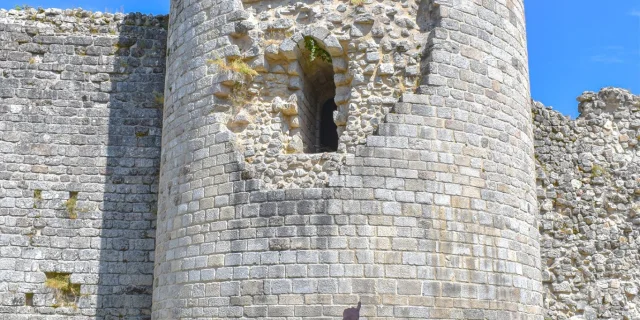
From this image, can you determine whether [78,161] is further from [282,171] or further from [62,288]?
[282,171]

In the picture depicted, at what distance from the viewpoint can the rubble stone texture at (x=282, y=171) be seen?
27.6 feet

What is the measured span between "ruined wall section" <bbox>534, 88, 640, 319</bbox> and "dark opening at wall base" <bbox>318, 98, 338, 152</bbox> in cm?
388

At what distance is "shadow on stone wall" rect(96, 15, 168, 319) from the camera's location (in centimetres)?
1097

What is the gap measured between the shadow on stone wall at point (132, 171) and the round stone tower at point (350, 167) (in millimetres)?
1410

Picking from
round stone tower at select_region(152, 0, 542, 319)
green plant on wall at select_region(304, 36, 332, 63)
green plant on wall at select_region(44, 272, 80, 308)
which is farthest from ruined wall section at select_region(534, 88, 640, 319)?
green plant on wall at select_region(44, 272, 80, 308)

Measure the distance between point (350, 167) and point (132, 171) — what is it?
4.21 meters

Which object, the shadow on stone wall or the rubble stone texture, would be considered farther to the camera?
the shadow on stone wall

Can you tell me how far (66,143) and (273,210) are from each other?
4415 millimetres

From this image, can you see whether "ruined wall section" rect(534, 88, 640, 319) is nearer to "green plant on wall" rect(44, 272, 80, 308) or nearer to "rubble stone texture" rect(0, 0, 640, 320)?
"rubble stone texture" rect(0, 0, 640, 320)

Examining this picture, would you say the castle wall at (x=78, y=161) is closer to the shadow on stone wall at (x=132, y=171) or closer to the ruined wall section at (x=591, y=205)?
the shadow on stone wall at (x=132, y=171)

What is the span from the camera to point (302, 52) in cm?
955

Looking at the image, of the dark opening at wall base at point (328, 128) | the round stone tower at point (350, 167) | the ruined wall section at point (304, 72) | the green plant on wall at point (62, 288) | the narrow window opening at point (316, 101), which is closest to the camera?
the round stone tower at point (350, 167)

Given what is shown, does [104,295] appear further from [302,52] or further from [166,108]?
[302,52]

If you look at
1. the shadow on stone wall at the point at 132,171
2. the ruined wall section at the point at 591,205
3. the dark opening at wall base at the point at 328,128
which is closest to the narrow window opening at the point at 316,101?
the dark opening at wall base at the point at 328,128
